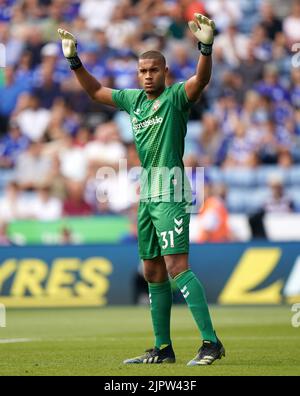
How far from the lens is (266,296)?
1630 cm

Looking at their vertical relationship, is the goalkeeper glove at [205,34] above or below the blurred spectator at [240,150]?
below

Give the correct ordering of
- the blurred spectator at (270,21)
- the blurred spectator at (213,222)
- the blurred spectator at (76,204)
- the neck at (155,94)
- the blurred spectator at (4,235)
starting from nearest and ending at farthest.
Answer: the neck at (155,94) < the blurred spectator at (213,222) < the blurred spectator at (4,235) < the blurred spectator at (76,204) < the blurred spectator at (270,21)

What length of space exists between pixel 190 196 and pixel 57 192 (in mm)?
11066

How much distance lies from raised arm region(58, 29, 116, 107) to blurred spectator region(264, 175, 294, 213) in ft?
31.6

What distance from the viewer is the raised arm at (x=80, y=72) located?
8.41 m

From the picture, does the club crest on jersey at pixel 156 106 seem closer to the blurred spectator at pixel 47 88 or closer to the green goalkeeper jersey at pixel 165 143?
the green goalkeeper jersey at pixel 165 143

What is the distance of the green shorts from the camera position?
7914mm

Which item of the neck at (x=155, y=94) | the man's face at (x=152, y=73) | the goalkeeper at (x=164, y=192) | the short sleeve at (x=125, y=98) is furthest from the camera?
the short sleeve at (x=125, y=98)

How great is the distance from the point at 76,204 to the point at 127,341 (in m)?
8.40

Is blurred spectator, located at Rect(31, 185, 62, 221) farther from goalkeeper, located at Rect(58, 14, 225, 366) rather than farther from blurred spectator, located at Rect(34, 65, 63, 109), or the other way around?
goalkeeper, located at Rect(58, 14, 225, 366)

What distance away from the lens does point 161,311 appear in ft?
27.1

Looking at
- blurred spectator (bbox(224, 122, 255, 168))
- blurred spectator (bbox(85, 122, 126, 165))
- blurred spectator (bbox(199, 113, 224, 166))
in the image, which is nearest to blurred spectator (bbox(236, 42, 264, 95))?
blurred spectator (bbox(199, 113, 224, 166))

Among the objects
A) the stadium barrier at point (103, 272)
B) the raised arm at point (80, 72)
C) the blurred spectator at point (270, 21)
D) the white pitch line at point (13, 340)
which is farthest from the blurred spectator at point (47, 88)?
the raised arm at point (80, 72)

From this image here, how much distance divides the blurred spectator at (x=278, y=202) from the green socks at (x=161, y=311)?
980 centimetres
